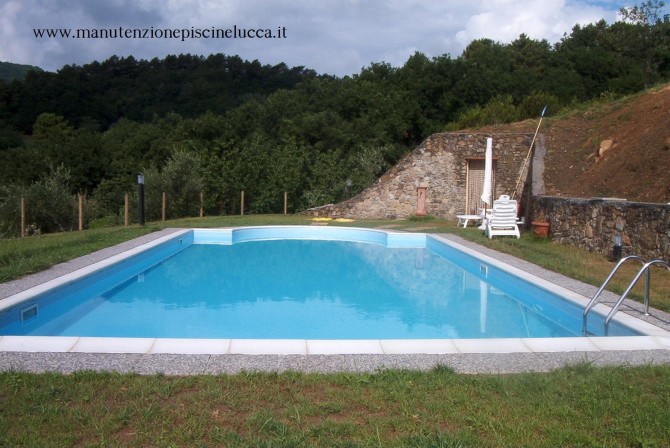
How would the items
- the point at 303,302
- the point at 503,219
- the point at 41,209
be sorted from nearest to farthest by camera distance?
the point at 303,302 → the point at 503,219 → the point at 41,209

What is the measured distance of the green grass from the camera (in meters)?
2.69

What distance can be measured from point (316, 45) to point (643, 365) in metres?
18.2

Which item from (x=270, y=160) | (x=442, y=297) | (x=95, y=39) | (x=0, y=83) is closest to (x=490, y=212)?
(x=442, y=297)

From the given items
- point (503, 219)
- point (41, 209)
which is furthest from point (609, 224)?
point (41, 209)

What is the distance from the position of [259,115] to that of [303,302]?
834 inches

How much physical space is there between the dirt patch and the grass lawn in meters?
7.64

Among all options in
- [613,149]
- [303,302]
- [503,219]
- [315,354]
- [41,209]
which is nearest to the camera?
[315,354]

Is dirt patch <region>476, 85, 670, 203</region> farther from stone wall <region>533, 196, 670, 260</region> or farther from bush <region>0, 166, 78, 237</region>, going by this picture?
bush <region>0, 166, 78, 237</region>

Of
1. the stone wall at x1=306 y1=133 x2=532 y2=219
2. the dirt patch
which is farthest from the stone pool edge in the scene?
the stone wall at x1=306 y1=133 x2=532 y2=219

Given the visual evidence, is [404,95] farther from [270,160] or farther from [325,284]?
[325,284]

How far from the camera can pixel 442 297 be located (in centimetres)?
770

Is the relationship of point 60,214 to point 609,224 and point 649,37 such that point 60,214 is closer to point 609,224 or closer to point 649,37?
point 609,224

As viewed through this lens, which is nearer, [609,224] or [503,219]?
[609,224]

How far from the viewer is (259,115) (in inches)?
1074
